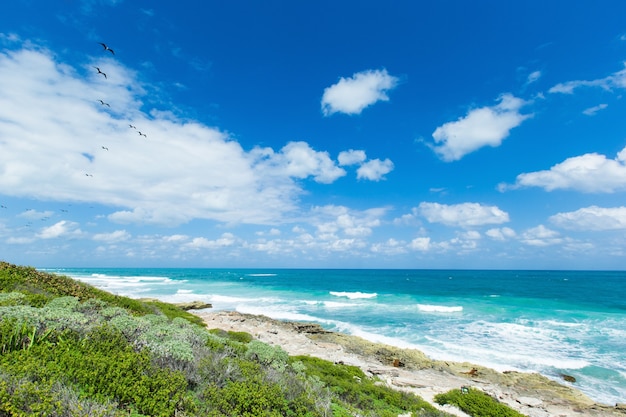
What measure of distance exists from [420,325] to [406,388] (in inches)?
792

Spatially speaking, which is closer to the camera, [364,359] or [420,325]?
[364,359]

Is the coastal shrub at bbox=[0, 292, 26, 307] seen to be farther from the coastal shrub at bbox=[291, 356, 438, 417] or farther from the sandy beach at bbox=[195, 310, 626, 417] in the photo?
the sandy beach at bbox=[195, 310, 626, 417]

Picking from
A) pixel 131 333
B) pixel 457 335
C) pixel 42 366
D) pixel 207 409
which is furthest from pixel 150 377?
pixel 457 335

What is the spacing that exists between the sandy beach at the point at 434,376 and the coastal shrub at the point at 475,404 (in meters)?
0.38

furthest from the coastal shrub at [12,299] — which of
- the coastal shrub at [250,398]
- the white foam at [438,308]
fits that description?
the white foam at [438,308]

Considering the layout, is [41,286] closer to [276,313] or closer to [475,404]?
[475,404]

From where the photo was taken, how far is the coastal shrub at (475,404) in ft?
36.0

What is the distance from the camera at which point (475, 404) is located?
38.2 ft

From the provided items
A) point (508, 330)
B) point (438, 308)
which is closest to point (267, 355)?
point (508, 330)

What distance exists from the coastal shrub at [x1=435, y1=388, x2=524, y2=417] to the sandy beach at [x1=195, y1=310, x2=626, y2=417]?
1.26ft

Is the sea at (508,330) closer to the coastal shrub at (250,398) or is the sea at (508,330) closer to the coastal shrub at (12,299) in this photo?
the coastal shrub at (250,398)

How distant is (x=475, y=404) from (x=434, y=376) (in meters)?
5.38

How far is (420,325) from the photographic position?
3219cm

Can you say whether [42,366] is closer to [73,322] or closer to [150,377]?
[150,377]
